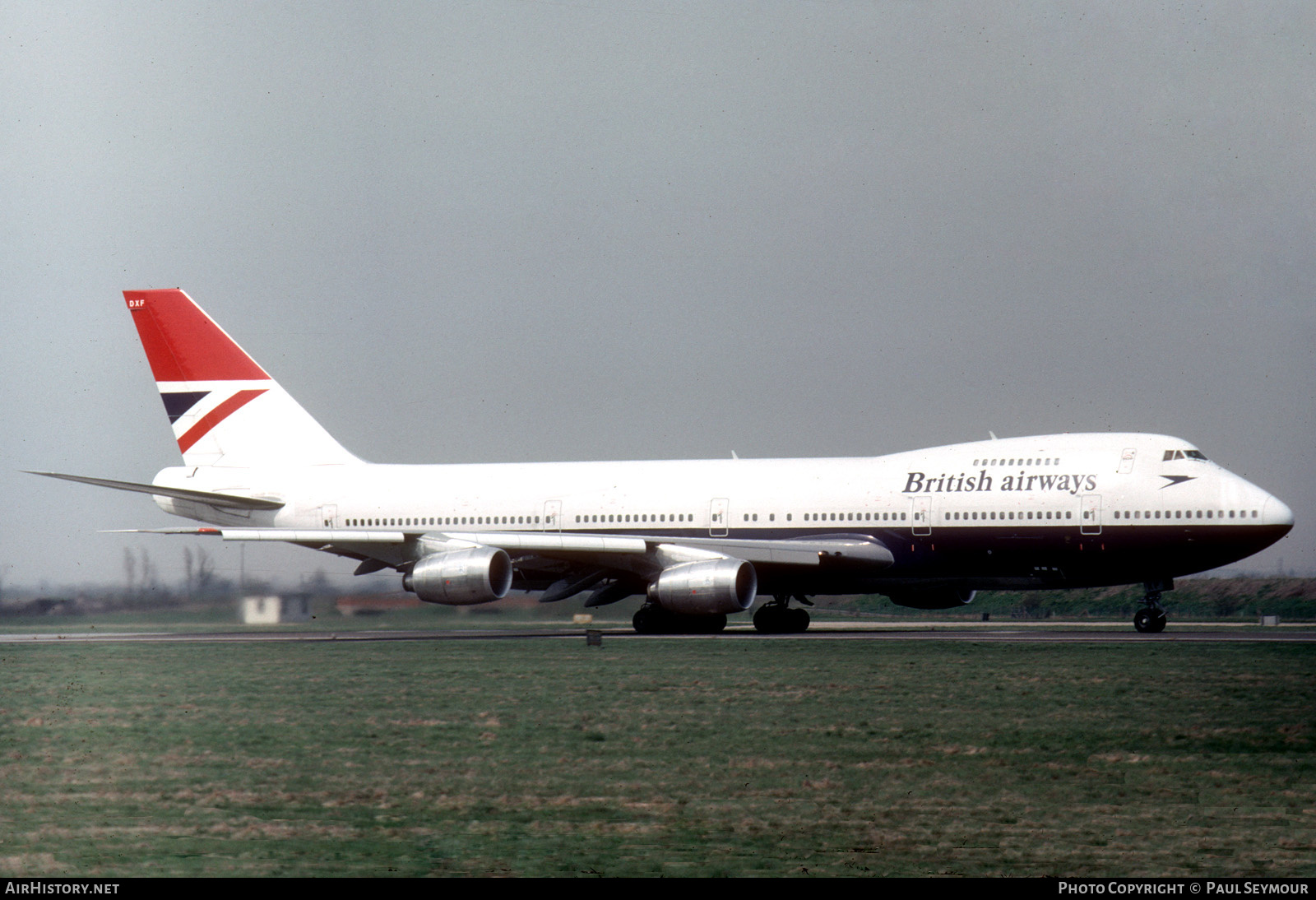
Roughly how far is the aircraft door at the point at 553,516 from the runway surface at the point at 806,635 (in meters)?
2.29

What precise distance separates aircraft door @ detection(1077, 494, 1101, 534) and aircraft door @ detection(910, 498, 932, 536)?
290 cm

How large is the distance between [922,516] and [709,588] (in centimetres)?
468

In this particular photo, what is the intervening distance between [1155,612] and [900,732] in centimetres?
1814

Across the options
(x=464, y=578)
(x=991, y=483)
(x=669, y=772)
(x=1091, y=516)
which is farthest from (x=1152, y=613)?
(x=669, y=772)

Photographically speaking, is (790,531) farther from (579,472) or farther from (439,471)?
(439,471)

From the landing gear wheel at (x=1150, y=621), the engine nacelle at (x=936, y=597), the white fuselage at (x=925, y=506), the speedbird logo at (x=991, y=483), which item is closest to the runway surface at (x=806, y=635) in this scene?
the landing gear wheel at (x=1150, y=621)

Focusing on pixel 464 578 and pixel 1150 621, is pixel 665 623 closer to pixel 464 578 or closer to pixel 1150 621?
pixel 464 578

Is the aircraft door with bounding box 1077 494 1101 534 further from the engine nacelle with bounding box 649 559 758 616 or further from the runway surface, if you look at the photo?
the engine nacelle with bounding box 649 559 758 616

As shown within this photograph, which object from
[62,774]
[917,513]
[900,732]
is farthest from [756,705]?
[917,513]

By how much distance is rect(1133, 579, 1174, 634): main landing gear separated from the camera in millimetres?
28641

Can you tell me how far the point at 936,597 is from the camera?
103 feet

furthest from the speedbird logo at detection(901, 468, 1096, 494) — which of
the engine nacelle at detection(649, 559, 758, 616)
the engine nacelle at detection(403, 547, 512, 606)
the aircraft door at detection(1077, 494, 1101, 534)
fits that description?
the engine nacelle at detection(403, 547, 512, 606)

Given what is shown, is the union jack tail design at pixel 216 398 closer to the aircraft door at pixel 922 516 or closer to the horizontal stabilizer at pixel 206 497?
the horizontal stabilizer at pixel 206 497

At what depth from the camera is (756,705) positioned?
1469 cm
